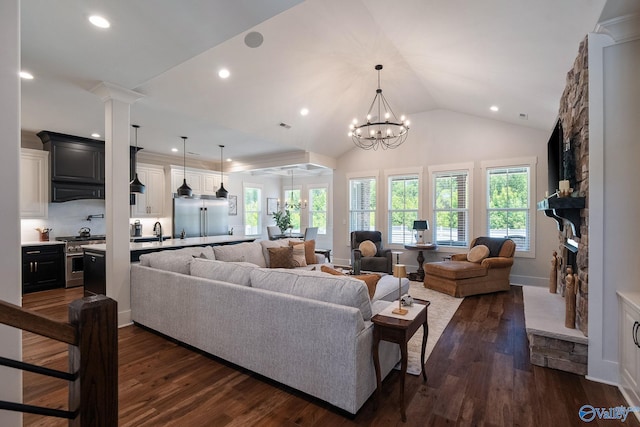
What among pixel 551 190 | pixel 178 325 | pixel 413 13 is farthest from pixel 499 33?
pixel 178 325

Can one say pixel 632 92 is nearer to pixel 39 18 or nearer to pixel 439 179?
pixel 439 179

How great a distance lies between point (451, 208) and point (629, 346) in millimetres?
4324

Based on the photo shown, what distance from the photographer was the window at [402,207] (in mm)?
6883

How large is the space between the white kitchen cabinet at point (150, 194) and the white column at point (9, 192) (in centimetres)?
558

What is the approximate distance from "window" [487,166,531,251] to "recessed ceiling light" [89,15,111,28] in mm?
6192

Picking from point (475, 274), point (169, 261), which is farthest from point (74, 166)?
point (475, 274)

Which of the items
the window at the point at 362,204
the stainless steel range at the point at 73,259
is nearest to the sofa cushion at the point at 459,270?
the window at the point at 362,204

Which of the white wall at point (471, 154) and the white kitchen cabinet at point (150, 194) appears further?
the white kitchen cabinet at point (150, 194)

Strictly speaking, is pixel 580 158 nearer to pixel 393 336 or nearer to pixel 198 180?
pixel 393 336

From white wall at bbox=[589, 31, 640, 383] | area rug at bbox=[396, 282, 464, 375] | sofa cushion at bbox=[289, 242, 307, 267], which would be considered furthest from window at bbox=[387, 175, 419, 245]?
white wall at bbox=[589, 31, 640, 383]

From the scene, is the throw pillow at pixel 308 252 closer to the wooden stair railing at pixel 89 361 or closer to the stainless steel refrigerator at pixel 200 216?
the stainless steel refrigerator at pixel 200 216

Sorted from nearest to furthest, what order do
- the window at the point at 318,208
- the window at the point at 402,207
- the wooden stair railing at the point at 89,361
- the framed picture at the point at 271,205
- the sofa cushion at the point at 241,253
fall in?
1. the wooden stair railing at the point at 89,361
2. the sofa cushion at the point at 241,253
3. the window at the point at 402,207
4. the window at the point at 318,208
5. the framed picture at the point at 271,205

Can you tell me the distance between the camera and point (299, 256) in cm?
523

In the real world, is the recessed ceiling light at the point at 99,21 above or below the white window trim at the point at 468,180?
above
